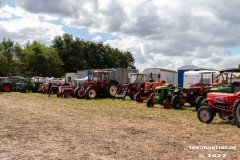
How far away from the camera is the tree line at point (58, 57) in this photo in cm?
5278

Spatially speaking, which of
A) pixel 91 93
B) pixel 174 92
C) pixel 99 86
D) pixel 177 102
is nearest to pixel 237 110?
pixel 177 102

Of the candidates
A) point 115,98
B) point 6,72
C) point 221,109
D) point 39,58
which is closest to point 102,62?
point 39,58

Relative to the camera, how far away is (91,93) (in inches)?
792

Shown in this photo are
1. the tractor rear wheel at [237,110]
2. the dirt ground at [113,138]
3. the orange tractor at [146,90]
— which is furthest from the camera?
the orange tractor at [146,90]

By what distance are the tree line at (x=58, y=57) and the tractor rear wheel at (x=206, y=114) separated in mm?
39791

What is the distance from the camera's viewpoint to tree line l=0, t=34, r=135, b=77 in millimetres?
52781

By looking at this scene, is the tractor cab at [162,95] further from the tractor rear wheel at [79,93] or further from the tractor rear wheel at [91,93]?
the tractor rear wheel at [79,93]

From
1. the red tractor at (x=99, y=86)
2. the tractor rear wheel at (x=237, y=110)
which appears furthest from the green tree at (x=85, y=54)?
the tractor rear wheel at (x=237, y=110)

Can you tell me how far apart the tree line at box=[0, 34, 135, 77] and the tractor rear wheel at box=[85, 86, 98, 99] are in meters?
28.5

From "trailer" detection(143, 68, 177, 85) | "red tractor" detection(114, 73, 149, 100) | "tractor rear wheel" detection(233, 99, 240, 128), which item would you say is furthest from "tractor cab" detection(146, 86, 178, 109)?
"trailer" detection(143, 68, 177, 85)

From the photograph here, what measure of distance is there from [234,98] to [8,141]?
19.7 ft

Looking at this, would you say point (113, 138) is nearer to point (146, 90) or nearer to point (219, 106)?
point (219, 106)

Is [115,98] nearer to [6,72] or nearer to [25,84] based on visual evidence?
[25,84]

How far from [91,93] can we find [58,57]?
4074cm
